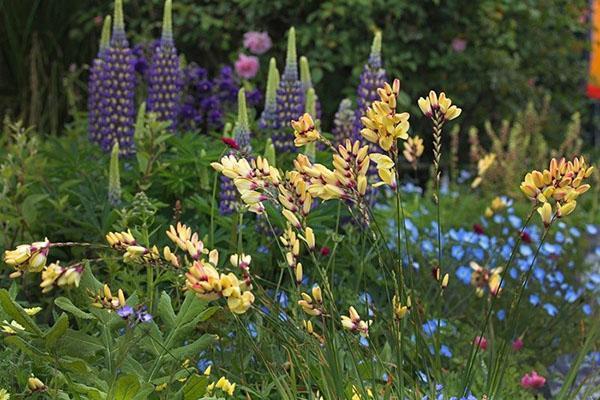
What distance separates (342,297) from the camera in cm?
287

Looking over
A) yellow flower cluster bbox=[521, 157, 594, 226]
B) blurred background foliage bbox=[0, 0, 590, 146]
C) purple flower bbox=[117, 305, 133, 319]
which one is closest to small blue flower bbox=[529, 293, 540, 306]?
yellow flower cluster bbox=[521, 157, 594, 226]

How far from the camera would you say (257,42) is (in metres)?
6.05

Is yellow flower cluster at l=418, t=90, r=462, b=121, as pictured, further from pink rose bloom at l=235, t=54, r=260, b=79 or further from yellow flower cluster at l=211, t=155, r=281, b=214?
pink rose bloom at l=235, t=54, r=260, b=79

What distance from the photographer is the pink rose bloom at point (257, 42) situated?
6051mm

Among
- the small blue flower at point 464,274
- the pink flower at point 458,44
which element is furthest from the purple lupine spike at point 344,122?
the pink flower at point 458,44

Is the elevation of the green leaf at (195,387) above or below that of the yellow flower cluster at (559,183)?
below

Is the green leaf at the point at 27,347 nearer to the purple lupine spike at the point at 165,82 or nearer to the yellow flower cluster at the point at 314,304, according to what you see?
the yellow flower cluster at the point at 314,304

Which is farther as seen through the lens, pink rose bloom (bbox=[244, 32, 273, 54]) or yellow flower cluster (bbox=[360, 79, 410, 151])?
pink rose bloom (bbox=[244, 32, 273, 54])

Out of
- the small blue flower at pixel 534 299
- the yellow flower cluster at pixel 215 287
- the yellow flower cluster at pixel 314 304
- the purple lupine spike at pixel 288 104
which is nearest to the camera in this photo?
the yellow flower cluster at pixel 215 287

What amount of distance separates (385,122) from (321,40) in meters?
4.36

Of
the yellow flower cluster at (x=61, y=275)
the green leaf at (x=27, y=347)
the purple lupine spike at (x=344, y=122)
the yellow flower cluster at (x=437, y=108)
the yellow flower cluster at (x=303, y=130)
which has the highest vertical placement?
the yellow flower cluster at (x=437, y=108)

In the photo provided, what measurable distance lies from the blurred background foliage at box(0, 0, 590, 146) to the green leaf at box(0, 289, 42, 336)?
422cm

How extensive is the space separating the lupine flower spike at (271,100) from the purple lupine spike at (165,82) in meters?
0.41

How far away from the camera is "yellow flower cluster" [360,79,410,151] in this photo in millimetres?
1762
